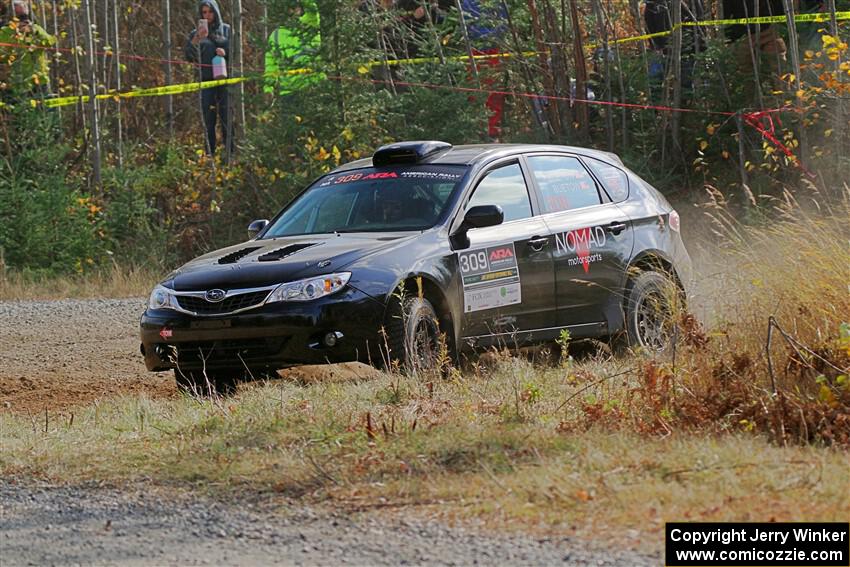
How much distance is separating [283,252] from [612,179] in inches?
120

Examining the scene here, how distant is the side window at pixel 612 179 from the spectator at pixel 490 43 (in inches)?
291

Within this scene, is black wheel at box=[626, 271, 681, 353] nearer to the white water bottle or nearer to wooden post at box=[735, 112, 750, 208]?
wooden post at box=[735, 112, 750, 208]

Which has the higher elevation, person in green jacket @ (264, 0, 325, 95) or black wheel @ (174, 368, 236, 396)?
person in green jacket @ (264, 0, 325, 95)

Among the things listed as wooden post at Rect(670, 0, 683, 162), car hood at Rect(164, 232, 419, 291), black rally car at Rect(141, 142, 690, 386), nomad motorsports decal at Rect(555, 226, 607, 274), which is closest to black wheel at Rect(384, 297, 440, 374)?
black rally car at Rect(141, 142, 690, 386)

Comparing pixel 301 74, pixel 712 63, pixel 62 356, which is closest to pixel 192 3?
pixel 301 74

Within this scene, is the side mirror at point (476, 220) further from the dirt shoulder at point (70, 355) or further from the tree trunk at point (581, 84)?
the tree trunk at point (581, 84)

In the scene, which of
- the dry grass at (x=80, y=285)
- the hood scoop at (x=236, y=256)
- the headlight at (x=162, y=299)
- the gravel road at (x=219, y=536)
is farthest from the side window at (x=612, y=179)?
the dry grass at (x=80, y=285)

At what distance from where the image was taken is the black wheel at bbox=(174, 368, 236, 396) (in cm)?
929

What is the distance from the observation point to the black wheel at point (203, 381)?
9.29 m

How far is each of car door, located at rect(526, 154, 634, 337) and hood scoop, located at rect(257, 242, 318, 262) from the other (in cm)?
185

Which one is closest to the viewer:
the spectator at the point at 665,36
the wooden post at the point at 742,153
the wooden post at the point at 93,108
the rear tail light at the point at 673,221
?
the rear tail light at the point at 673,221

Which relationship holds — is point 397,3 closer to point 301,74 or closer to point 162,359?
point 301,74

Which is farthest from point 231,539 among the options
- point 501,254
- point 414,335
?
point 501,254

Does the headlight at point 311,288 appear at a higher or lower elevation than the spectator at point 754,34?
lower
